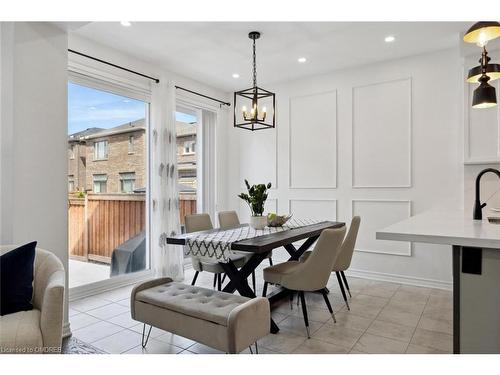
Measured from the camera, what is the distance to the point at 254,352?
2350mm

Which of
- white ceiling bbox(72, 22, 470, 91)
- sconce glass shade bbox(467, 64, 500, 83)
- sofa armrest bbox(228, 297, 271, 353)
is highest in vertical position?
white ceiling bbox(72, 22, 470, 91)

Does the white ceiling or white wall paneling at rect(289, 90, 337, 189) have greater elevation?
the white ceiling

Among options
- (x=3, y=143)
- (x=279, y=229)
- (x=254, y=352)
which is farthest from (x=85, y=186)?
(x=254, y=352)

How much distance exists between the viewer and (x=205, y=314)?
2.00 meters

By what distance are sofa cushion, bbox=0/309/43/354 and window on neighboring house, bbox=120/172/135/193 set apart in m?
2.42

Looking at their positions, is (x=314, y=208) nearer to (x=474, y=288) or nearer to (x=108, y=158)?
(x=108, y=158)

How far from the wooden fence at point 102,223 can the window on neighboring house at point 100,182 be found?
61 mm

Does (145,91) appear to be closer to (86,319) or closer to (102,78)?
(102,78)

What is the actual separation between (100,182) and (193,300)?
237 centimetres

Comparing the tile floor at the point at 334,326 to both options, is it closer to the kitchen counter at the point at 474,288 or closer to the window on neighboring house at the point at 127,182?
the kitchen counter at the point at 474,288

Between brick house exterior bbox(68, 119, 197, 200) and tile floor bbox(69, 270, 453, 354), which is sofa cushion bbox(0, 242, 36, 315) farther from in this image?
brick house exterior bbox(68, 119, 197, 200)

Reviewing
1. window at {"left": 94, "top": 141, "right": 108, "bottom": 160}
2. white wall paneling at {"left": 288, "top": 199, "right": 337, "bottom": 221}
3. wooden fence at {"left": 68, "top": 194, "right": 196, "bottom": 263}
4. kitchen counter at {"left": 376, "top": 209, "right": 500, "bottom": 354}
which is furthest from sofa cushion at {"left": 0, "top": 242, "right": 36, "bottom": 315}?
white wall paneling at {"left": 288, "top": 199, "right": 337, "bottom": 221}

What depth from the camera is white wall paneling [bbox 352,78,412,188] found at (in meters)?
4.14

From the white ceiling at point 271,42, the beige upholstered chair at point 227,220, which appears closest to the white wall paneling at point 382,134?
the white ceiling at point 271,42
